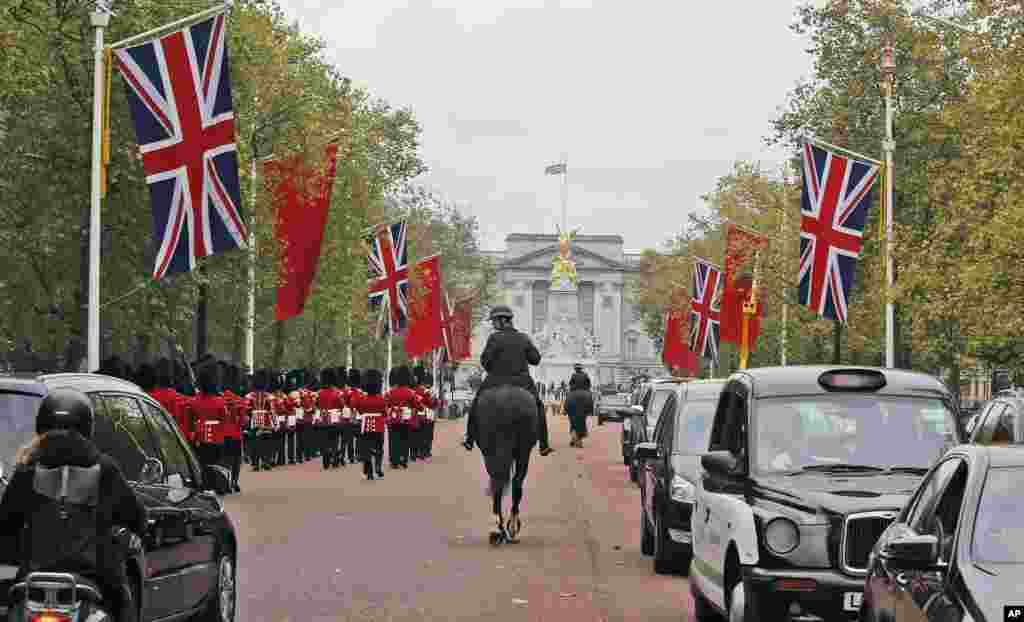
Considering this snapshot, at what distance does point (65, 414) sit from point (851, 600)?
427cm

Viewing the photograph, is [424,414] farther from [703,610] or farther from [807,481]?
[807,481]

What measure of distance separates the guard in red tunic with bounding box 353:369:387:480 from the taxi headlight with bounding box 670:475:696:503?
1584 cm

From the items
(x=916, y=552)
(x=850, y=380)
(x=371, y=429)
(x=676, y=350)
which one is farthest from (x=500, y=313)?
(x=676, y=350)

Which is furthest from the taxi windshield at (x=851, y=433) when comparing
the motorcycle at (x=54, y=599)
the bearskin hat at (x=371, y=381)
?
the bearskin hat at (x=371, y=381)

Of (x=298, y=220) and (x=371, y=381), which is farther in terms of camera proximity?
(x=298, y=220)

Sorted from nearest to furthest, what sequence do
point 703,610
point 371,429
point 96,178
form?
point 703,610 < point 96,178 < point 371,429

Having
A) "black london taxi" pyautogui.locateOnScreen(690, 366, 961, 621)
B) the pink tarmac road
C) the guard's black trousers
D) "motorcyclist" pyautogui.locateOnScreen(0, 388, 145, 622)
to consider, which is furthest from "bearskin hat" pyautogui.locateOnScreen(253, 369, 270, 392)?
"motorcyclist" pyautogui.locateOnScreen(0, 388, 145, 622)

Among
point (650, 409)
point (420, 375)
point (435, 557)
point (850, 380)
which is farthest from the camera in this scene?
point (420, 375)

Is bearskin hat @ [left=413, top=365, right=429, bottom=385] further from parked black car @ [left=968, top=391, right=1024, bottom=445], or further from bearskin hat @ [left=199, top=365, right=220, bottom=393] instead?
parked black car @ [left=968, top=391, right=1024, bottom=445]

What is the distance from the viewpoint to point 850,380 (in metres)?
11.6

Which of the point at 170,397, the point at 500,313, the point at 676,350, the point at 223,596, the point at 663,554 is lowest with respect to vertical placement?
the point at 663,554

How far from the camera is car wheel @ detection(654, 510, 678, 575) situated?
51.8 ft

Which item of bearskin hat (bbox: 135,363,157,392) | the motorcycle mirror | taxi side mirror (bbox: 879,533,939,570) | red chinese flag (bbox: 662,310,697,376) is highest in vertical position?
red chinese flag (bbox: 662,310,697,376)

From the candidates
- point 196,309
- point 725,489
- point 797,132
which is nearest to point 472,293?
point 797,132
